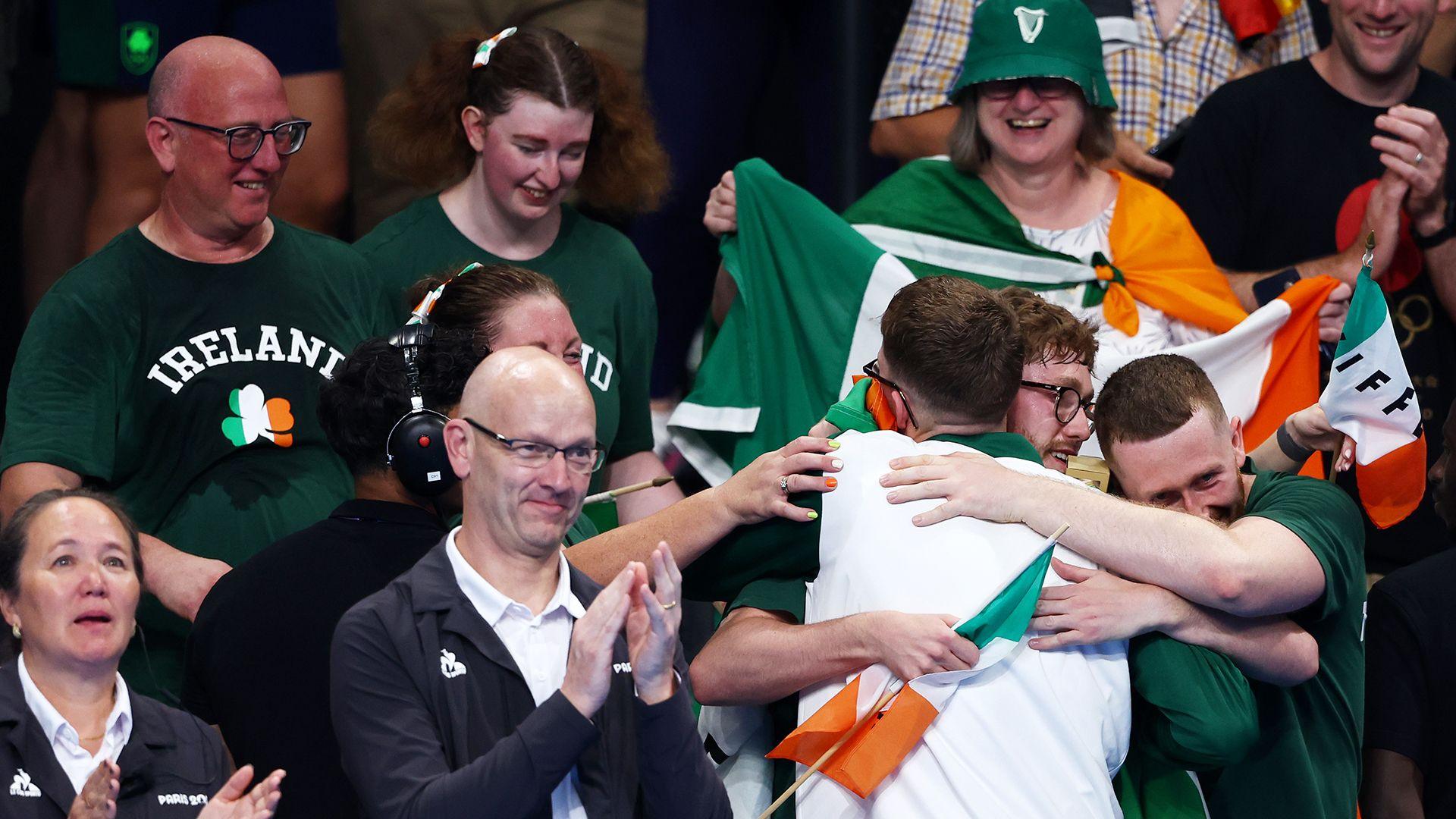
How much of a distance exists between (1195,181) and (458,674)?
12.2ft

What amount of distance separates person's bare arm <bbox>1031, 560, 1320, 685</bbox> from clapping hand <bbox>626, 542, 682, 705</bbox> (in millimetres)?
742

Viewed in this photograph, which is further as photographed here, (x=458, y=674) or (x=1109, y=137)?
(x=1109, y=137)

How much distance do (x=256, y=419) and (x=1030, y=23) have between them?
2532 mm

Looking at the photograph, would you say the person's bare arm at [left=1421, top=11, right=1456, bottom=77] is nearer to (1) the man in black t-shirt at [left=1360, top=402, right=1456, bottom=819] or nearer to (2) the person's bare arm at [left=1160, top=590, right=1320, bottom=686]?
(1) the man in black t-shirt at [left=1360, top=402, right=1456, bottom=819]

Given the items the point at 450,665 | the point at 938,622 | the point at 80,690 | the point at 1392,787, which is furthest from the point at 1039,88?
the point at 80,690

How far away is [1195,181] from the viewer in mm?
5746

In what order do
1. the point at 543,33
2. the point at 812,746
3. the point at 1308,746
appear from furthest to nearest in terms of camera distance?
the point at 543,33 < the point at 1308,746 < the point at 812,746

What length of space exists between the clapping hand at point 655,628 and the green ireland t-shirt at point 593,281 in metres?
1.87

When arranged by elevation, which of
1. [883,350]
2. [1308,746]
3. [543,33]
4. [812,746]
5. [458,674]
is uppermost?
[543,33]

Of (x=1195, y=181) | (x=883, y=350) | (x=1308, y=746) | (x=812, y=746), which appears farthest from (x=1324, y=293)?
(x=812, y=746)

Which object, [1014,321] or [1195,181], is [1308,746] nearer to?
[1014,321]

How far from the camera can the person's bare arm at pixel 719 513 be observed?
3232 mm

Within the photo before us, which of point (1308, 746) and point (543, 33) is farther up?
point (543, 33)

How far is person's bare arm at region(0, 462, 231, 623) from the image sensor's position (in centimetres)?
364
